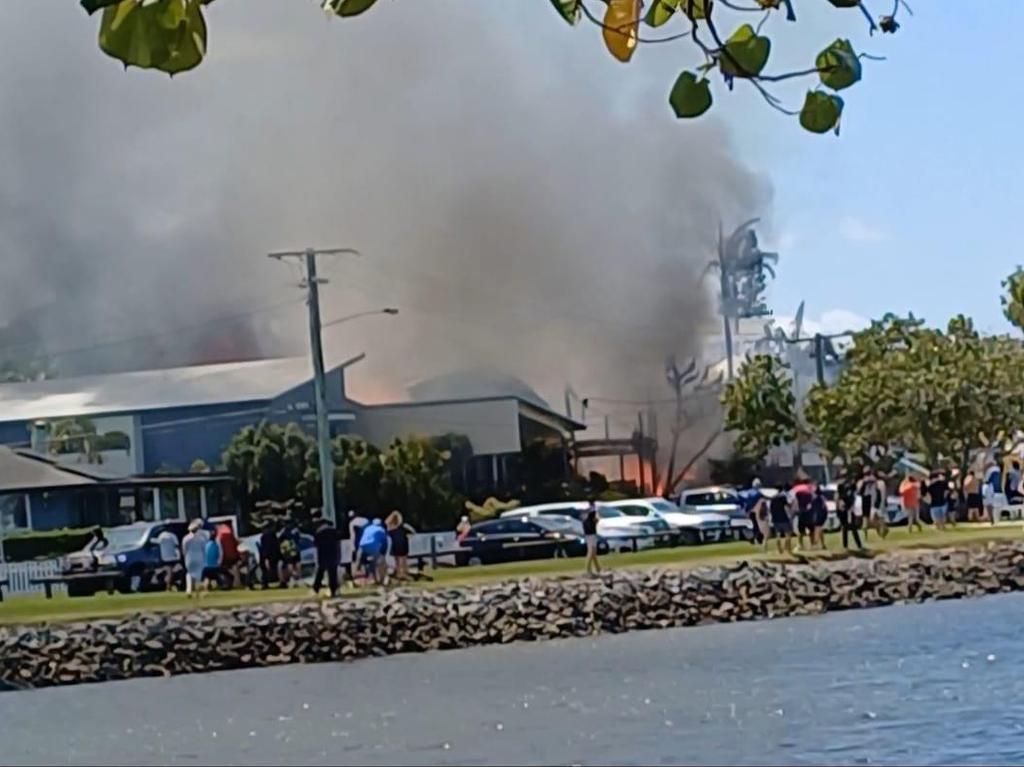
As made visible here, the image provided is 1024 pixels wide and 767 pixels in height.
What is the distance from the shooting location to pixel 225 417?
7162 centimetres

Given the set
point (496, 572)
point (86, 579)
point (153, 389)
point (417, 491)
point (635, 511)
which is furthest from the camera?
point (153, 389)

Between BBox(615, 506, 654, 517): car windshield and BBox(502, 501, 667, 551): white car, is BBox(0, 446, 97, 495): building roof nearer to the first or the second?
BBox(502, 501, 667, 551): white car

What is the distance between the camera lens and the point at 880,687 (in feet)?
65.6

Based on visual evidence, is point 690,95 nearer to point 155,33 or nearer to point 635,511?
point 155,33

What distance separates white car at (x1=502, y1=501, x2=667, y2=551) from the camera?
45594 mm

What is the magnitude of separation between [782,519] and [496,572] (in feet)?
17.8

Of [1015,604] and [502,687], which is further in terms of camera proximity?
[1015,604]

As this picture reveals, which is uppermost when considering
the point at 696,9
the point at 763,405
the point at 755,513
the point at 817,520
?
the point at 763,405

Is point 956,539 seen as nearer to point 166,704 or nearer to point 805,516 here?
point 805,516

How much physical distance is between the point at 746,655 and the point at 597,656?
85.4 inches

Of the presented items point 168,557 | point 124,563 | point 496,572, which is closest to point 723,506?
point 496,572

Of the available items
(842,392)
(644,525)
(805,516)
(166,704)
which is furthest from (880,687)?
(842,392)

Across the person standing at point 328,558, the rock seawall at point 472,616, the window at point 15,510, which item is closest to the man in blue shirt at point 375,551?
the person standing at point 328,558

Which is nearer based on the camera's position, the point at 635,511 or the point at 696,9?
the point at 696,9
